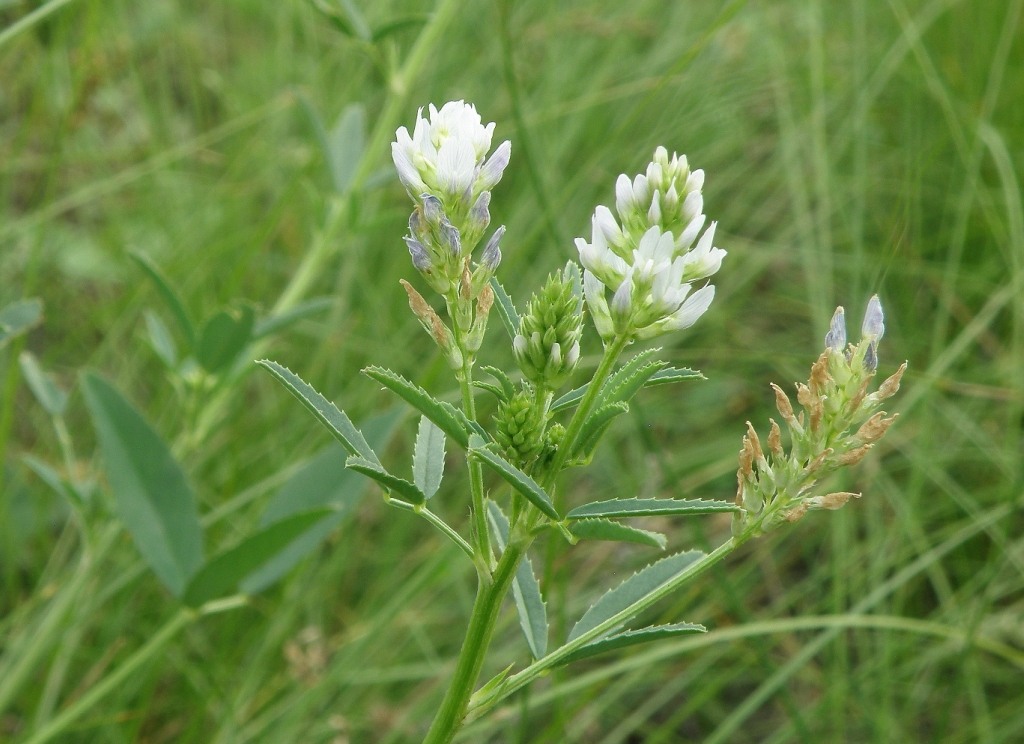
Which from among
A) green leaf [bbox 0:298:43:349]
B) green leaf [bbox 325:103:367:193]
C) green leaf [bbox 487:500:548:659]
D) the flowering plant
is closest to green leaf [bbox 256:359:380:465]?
the flowering plant

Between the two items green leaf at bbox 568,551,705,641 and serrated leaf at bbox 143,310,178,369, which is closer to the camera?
green leaf at bbox 568,551,705,641

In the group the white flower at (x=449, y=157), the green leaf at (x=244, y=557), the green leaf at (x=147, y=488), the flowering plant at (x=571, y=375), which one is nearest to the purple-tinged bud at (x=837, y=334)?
the flowering plant at (x=571, y=375)

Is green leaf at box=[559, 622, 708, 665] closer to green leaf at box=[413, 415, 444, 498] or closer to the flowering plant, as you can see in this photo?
the flowering plant

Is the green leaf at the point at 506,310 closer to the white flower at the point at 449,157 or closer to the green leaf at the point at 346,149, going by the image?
the white flower at the point at 449,157

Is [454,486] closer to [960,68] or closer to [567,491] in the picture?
[567,491]

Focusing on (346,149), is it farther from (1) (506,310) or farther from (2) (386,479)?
(2) (386,479)

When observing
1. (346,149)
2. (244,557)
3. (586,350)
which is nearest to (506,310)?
Result: (244,557)
